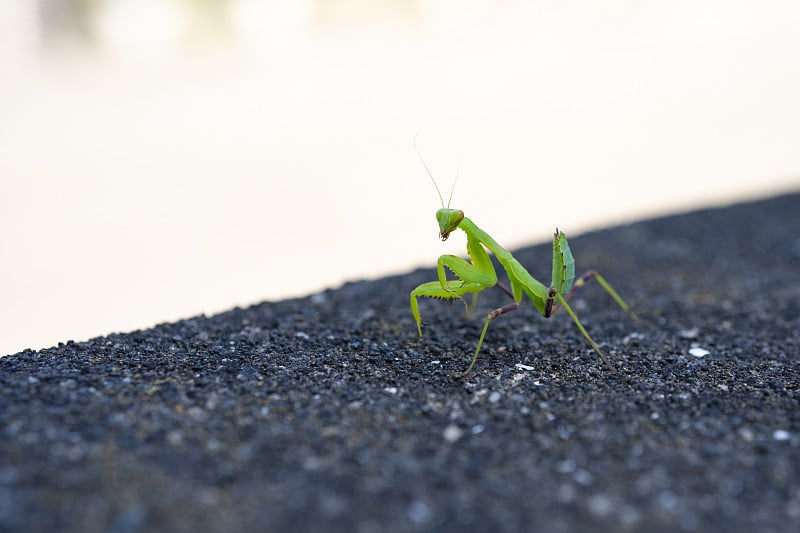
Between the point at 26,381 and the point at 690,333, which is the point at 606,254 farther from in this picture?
the point at 26,381

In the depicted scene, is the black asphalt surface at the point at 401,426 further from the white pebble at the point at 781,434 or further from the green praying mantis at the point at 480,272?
the green praying mantis at the point at 480,272

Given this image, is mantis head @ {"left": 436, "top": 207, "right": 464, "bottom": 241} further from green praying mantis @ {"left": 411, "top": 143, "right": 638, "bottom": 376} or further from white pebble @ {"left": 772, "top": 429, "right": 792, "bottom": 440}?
white pebble @ {"left": 772, "top": 429, "right": 792, "bottom": 440}

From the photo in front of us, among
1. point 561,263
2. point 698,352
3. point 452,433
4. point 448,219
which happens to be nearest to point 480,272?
point 448,219

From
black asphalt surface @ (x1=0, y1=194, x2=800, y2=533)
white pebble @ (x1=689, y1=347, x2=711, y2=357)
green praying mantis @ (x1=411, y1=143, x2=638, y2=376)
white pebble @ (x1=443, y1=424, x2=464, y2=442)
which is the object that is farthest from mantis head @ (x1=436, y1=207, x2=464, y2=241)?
white pebble @ (x1=689, y1=347, x2=711, y2=357)

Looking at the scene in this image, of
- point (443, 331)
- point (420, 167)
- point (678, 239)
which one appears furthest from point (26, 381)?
point (420, 167)

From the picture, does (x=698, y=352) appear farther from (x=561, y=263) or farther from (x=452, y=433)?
(x=452, y=433)

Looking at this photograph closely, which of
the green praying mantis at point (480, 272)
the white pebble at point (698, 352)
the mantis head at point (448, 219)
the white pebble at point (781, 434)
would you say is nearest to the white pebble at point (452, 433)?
the green praying mantis at point (480, 272)
